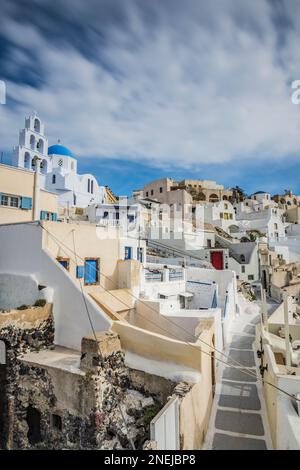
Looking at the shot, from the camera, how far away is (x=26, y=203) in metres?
19.0

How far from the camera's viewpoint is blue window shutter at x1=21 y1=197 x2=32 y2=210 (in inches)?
740

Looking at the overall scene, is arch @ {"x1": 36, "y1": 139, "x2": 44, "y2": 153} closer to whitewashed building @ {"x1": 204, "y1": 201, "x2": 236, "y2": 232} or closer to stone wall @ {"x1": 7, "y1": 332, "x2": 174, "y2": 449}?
whitewashed building @ {"x1": 204, "y1": 201, "x2": 236, "y2": 232}

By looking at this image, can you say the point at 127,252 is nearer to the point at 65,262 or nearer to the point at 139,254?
the point at 139,254

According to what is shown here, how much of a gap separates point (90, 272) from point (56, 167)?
29875 mm

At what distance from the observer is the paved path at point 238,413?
29.2ft

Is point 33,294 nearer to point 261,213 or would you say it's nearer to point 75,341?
point 75,341

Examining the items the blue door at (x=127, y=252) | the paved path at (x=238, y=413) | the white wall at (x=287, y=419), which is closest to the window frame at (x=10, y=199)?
the blue door at (x=127, y=252)

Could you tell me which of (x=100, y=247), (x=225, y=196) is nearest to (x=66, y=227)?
(x=100, y=247)

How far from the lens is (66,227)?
1473 cm

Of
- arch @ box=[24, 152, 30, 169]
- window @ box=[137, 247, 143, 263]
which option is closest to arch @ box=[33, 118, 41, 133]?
arch @ box=[24, 152, 30, 169]

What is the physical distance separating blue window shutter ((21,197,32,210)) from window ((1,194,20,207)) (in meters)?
Result: 0.28

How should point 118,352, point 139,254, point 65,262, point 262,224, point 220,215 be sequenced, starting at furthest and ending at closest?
point 220,215
point 262,224
point 139,254
point 65,262
point 118,352

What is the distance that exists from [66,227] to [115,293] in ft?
14.1

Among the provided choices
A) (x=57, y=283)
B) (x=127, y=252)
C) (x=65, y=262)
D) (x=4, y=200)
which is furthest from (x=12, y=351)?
(x=4, y=200)
